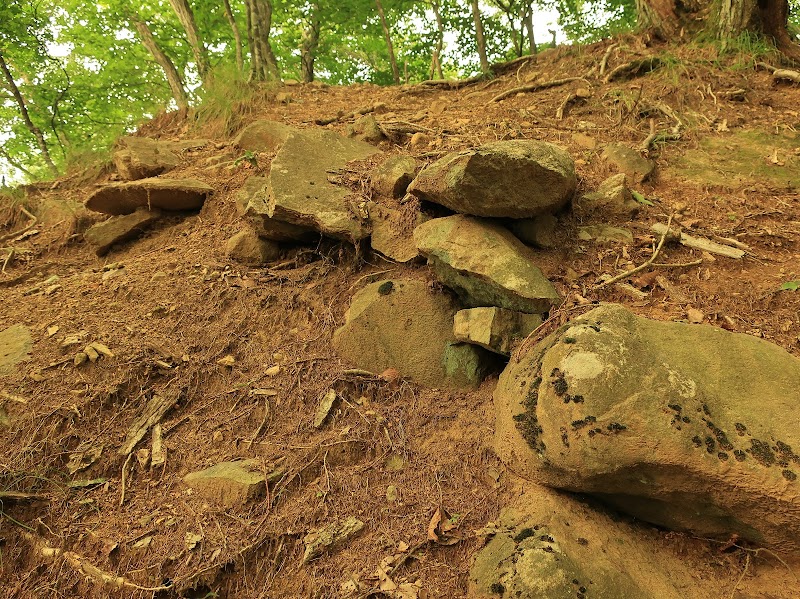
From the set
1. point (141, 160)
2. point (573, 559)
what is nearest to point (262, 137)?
point (141, 160)

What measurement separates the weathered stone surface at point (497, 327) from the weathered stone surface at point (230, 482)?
58.4 inches

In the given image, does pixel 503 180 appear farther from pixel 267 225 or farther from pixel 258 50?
pixel 258 50

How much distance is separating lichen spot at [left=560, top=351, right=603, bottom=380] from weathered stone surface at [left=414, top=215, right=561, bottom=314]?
0.68 meters

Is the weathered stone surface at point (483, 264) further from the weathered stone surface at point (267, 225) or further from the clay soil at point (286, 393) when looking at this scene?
the weathered stone surface at point (267, 225)

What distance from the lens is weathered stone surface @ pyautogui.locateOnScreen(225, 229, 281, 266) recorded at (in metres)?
4.09

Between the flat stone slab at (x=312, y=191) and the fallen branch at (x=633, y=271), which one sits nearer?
the fallen branch at (x=633, y=271)

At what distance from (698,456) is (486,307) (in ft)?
4.64

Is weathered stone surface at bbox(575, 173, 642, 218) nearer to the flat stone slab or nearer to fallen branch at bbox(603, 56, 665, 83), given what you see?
the flat stone slab

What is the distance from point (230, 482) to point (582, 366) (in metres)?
1.93

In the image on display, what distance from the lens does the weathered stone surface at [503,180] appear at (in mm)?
3094

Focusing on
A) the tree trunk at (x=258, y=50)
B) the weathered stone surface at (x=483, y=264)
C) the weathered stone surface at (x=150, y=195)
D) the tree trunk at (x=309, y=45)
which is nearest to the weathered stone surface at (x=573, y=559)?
the weathered stone surface at (x=483, y=264)

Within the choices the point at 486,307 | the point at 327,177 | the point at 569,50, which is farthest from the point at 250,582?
the point at 569,50

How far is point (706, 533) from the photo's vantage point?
214 cm

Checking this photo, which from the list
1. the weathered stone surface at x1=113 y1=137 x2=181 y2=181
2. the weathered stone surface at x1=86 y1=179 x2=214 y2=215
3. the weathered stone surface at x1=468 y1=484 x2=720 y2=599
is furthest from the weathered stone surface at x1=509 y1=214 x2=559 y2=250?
the weathered stone surface at x1=113 y1=137 x2=181 y2=181
